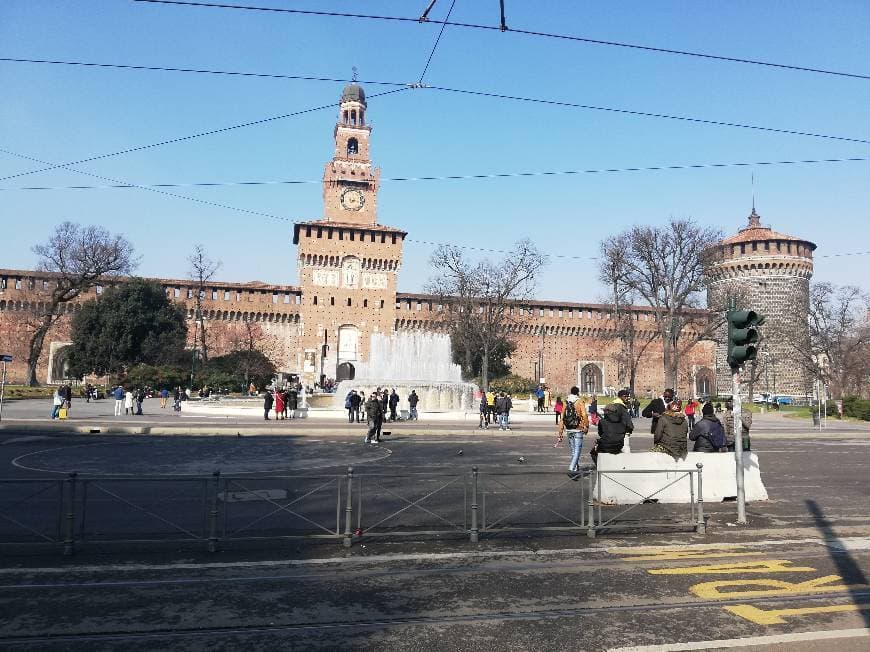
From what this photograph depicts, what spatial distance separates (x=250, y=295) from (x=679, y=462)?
180 ft

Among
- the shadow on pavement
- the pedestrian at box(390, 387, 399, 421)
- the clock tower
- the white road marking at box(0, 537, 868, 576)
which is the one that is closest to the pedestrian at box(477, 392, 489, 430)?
the pedestrian at box(390, 387, 399, 421)

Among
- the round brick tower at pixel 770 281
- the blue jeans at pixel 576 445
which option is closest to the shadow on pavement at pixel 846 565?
the blue jeans at pixel 576 445

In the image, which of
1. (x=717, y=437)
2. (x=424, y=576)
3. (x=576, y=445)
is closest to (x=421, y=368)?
(x=576, y=445)

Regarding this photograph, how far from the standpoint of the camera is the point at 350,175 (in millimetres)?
62375

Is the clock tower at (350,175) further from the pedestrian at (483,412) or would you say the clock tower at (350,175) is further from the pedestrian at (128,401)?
the pedestrian at (483,412)

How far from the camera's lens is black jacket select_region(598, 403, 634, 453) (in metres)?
8.56

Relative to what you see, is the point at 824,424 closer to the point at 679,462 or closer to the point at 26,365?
the point at 679,462

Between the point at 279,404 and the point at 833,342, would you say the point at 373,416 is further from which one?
the point at 833,342

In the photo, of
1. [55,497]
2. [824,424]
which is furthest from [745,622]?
[824,424]

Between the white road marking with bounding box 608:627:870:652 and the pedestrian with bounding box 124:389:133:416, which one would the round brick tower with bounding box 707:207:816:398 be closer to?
the pedestrian with bounding box 124:389:133:416

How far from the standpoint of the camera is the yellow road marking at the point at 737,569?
545cm

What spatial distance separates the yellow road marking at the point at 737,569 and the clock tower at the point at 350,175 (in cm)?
5750

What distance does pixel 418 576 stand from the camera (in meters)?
5.23

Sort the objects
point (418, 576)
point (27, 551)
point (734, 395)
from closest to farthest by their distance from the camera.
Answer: point (418, 576) < point (27, 551) < point (734, 395)
